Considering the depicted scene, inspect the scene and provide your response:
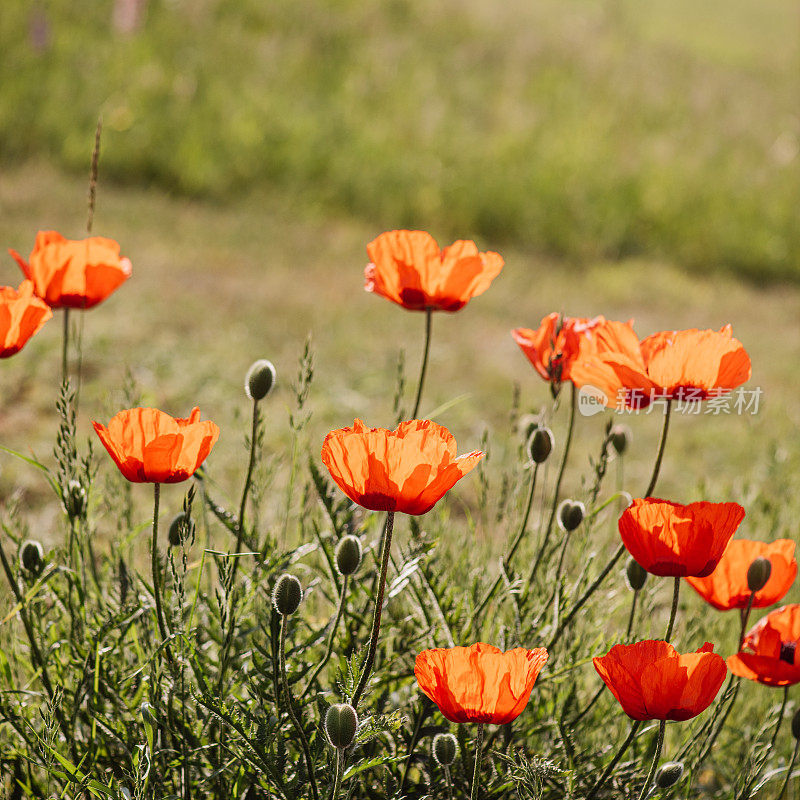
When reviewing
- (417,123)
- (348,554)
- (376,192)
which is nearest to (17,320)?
(348,554)

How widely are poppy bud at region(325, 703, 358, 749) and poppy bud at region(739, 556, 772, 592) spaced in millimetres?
532

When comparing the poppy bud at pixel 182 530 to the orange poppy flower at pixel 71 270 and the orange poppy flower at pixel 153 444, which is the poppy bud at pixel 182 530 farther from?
the orange poppy flower at pixel 71 270

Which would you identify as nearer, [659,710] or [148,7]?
[659,710]

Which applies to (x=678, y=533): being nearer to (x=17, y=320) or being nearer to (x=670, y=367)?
(x=670, y=367)

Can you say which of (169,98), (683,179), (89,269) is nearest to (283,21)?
(169,98)

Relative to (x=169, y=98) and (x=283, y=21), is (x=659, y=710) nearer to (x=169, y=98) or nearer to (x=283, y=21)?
(x=169, y=98)

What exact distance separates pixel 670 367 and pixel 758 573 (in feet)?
0.84

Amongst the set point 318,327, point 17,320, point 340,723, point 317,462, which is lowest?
point 318,327

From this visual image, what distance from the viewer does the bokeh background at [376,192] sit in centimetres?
329

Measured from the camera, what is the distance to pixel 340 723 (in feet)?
2.57

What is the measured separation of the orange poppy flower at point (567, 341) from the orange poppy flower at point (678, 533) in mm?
244

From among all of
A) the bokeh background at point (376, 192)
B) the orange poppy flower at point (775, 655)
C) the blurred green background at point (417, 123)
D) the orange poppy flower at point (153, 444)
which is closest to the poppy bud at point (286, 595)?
the orange poppy flower at point (153, 444)

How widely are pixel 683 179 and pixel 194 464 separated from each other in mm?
5387

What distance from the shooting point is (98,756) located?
112 centimetres
